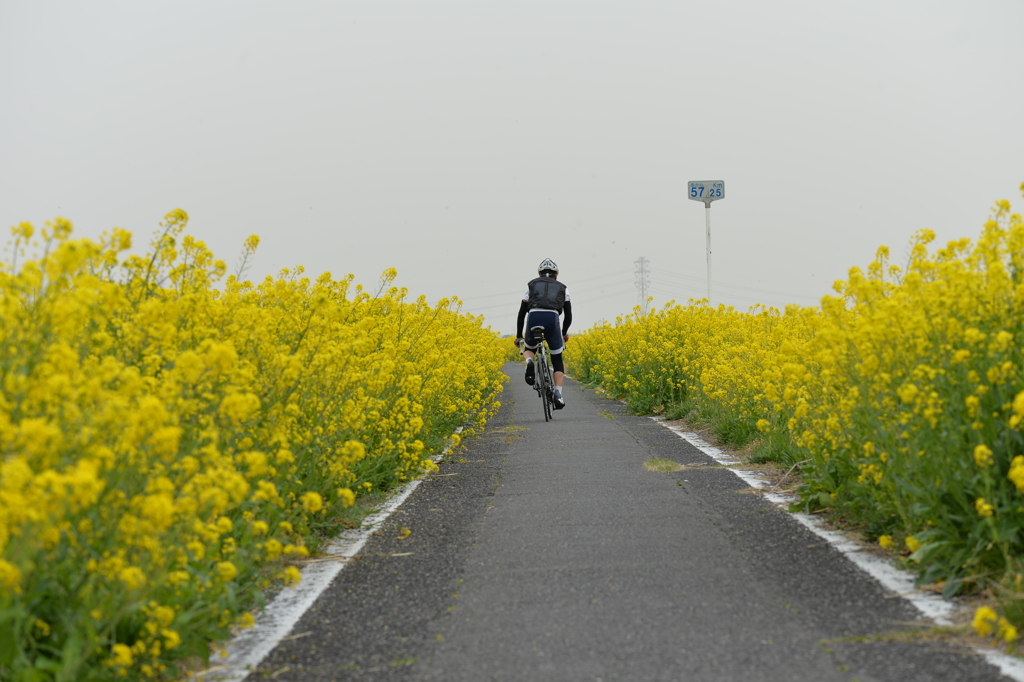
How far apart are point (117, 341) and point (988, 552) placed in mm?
4114

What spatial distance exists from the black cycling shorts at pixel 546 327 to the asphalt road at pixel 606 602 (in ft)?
20.4

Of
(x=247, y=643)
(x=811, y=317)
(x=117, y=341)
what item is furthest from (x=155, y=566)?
(x=811, y=317)

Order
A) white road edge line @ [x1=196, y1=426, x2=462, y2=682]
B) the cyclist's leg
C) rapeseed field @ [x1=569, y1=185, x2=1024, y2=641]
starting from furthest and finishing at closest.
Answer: the cyclist's leg
rapeseed field @ [x1=569, y1=185, x2=1024, y2=641]
white road edge line @ [x1=196, y1=426, x2=462, y2=682]

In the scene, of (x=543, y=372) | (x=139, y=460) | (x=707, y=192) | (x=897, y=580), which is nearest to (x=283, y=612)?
(x=139, y=460)

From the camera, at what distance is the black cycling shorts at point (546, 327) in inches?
524

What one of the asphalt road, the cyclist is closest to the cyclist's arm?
the cyclist

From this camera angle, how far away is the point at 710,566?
482 cm

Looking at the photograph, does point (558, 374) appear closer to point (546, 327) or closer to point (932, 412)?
point (546, 327)

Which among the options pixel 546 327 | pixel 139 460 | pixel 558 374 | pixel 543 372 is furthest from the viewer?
pixel 558 374

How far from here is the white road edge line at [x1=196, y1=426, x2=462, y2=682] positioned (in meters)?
3.56

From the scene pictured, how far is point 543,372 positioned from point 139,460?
10264mm

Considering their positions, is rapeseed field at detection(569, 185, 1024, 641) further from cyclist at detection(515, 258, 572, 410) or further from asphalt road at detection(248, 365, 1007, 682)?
cyclist at detection(515, 258, 572, 410)

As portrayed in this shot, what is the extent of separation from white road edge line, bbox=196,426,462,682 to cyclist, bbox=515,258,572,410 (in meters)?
7.29

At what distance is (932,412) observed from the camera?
4148mm
